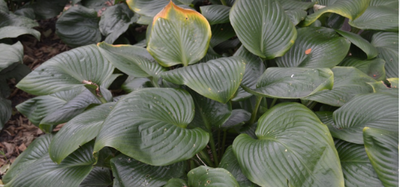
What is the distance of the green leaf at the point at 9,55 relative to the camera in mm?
2266

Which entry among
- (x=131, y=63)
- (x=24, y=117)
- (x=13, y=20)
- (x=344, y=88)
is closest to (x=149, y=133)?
(x=131, y=63)

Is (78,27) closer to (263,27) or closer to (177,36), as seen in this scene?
(177,36)

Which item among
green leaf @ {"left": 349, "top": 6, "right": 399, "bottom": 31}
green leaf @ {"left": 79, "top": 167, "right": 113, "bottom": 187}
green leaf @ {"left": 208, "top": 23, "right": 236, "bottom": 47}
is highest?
green leaf @ {"left": 349, "top": 6, "right": 399, "bottom": 31}

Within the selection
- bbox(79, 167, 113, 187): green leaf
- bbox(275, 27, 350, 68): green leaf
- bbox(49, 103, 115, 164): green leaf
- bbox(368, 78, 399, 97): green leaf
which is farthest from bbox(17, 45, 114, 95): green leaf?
bbox(368, 78, 399, 97): green leaf

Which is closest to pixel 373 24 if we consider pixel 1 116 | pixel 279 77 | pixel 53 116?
pixel 279 77

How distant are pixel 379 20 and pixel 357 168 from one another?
1183 mm

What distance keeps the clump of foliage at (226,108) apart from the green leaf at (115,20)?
794mm

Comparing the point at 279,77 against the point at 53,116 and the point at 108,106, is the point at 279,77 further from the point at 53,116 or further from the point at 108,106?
the point at 53,116

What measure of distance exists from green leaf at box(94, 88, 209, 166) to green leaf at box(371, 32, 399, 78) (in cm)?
→ 134

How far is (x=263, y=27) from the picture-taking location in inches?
A: 73.9

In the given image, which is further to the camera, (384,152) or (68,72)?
(68,72)

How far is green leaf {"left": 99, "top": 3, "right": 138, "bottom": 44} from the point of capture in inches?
109

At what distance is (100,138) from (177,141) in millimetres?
288

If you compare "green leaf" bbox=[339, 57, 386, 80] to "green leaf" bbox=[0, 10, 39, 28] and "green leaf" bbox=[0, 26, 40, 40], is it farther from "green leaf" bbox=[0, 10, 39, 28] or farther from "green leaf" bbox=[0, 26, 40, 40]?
"green leaf" bbox=[0, 10, 39, 28]
